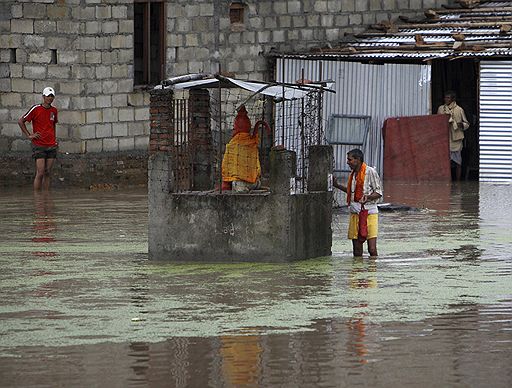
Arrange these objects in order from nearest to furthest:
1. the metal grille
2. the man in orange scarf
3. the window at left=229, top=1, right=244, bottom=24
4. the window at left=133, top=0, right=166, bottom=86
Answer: the man in orange scarf
the metal grille
the window at left=133, top=0, right=166, bottom=86
the window at left=229, top=1, right=244, bottom=24

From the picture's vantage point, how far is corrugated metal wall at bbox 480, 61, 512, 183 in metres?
28.6

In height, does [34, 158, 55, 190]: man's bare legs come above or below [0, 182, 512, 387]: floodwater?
above

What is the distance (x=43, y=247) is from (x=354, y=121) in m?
13.0

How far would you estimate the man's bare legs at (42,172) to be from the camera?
952 inches

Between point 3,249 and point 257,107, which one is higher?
point 257,107

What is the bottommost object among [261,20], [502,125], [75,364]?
[75,364]

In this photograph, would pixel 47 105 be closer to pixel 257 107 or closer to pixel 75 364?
pixel 257 107

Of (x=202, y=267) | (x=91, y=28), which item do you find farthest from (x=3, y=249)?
(x=91, y=28)

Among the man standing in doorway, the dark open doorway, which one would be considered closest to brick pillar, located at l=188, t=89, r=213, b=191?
the man standing in doorway

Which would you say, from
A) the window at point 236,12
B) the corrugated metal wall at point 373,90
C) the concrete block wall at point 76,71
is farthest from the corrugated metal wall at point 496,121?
the concrete block wall at point 76,71

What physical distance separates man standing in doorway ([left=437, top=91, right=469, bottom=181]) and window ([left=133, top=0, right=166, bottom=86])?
5.41 meters

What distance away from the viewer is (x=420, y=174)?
95.6 feet

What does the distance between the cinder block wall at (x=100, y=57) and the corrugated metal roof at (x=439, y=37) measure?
1.01 meters

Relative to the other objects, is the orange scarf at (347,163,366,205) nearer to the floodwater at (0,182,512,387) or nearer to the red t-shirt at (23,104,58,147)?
the floodwater at (0,182,512,387)
